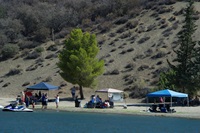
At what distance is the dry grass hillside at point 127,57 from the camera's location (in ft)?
203

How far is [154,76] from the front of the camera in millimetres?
60688

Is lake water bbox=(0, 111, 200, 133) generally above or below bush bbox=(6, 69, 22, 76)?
below

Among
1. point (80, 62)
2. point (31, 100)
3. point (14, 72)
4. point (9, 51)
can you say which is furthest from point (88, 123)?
point (9, 51)

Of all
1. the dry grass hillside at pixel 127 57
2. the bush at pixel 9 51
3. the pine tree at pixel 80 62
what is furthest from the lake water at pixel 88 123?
the bush at pixel 9 51

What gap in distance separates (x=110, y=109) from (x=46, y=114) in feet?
21.0

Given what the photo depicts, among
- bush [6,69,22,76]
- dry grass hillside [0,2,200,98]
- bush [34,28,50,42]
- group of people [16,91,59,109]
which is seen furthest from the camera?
bush [34,28,50,42]

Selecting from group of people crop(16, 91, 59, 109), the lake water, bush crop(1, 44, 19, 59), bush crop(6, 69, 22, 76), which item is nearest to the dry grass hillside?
bush crop(6, 69, 22, 76)

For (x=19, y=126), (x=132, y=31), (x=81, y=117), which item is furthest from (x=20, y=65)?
(x=19, y=126)

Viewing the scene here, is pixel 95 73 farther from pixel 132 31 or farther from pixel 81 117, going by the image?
pixel 132 31

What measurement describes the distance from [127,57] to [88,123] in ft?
121

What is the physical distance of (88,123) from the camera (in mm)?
32781

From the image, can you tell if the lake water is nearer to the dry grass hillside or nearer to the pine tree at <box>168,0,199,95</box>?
the pine tree at <box>168,0,199,95</box>

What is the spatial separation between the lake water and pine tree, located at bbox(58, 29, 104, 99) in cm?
1317

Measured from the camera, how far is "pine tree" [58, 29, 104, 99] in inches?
2101
